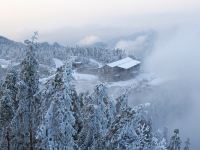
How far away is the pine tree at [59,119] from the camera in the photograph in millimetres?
23578

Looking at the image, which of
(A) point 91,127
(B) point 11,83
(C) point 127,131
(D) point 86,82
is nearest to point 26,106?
(B) point 11,83

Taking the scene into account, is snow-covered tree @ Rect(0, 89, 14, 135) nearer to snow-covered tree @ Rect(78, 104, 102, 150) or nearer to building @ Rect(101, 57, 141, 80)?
snow-covered tree @ Rect(78, 104, 102, 150)

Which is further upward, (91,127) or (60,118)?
(60,118)

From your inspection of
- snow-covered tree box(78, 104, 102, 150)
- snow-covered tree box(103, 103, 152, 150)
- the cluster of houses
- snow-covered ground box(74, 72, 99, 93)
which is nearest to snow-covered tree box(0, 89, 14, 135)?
snow-covered tree box(78, 104, 102, 150)

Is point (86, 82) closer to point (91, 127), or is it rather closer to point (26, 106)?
point (26, 106)

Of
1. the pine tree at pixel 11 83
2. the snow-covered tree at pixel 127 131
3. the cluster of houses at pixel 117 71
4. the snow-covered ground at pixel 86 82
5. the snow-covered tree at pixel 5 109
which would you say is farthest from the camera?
the cluster of houses at pixel 117 71

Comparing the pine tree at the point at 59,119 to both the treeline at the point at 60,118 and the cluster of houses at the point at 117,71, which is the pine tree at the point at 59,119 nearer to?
the treeline at the point at 60,118

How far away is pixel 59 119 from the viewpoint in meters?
23.7

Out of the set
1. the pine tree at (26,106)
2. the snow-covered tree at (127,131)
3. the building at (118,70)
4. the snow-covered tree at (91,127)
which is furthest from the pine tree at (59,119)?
the building at (118,70)

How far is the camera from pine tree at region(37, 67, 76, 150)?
23.6 meters

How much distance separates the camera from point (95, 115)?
1202 inches

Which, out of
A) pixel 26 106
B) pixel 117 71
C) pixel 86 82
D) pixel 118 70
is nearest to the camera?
pixel 26 106

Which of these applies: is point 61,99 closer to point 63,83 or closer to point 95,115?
point 63,83

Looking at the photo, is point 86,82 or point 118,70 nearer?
point 86,82
